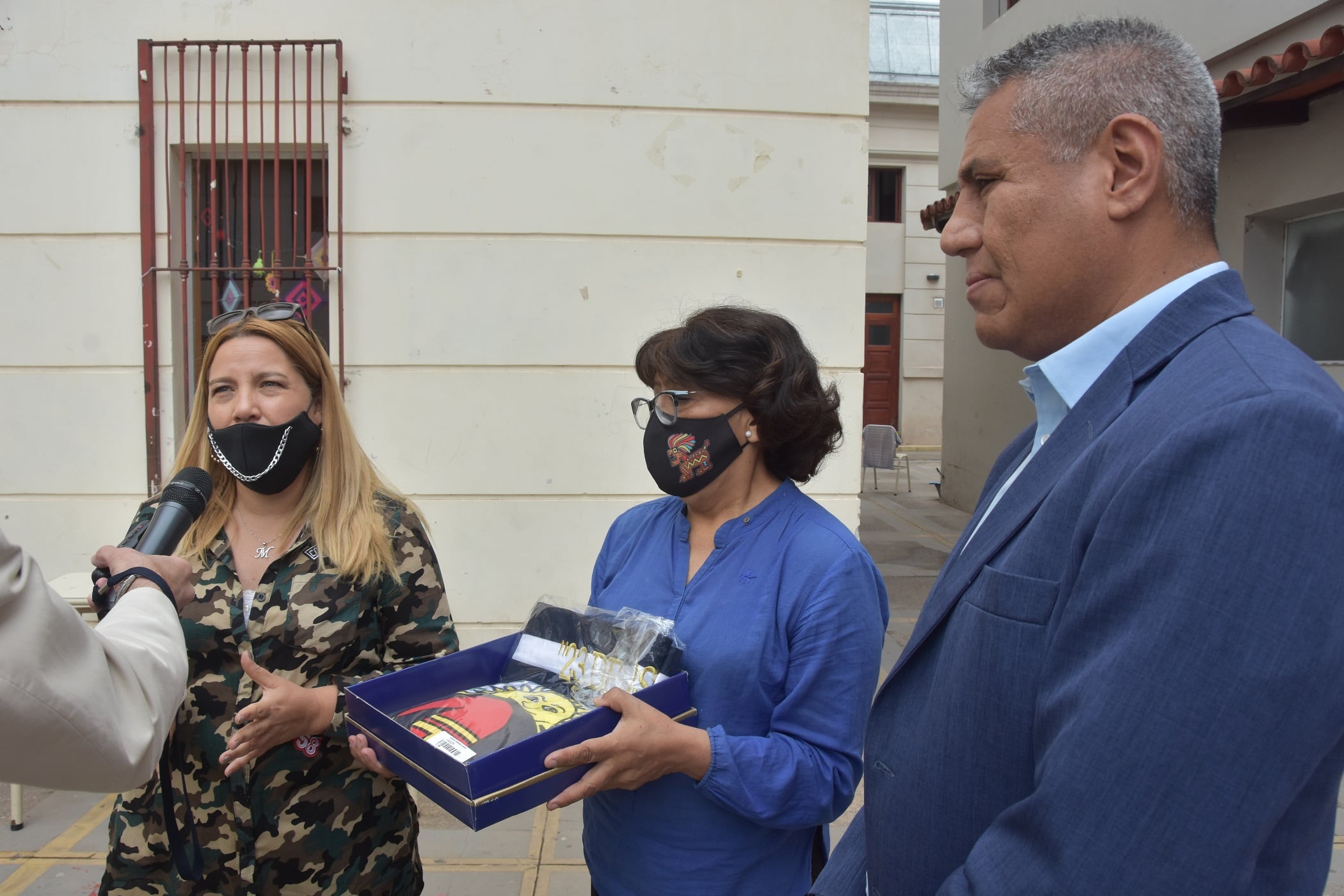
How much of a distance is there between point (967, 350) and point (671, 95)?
785 centimetres

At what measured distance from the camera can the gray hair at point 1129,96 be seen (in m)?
1.02

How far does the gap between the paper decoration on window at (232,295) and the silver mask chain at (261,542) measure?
2602mm

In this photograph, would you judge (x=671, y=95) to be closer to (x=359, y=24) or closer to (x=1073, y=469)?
(x=359, y=24)

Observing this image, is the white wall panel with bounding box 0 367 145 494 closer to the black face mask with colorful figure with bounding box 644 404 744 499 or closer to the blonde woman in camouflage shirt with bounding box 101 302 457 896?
→ the blonde woman in camouflage shirt with bounding box 101 302 457 896

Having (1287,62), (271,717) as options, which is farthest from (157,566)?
(1287,62)

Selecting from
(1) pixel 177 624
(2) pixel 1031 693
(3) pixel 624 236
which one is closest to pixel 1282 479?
(2) pixel 1031 693

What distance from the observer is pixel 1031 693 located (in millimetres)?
953

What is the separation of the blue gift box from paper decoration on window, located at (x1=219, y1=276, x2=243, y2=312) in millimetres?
3215

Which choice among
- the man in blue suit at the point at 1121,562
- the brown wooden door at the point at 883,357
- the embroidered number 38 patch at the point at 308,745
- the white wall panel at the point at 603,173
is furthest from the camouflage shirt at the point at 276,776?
the brown wooden door at the point at 883,357

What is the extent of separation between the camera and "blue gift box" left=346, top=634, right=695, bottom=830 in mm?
1351

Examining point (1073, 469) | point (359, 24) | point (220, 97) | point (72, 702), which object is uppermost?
point (359, 24)

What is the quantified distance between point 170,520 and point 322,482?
464 mm

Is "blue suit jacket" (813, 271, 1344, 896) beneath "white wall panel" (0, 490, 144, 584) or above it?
above

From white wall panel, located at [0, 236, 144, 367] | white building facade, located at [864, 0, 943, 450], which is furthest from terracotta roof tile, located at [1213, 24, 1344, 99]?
white building facade, located at [864, 0, 943, 450]
